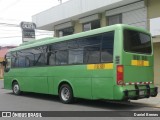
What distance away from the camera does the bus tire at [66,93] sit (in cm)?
1359

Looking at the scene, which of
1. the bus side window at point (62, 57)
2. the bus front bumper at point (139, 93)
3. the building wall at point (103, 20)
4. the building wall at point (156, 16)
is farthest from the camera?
the building wall at point (103, 20)

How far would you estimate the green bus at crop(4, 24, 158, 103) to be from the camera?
37.7 feet

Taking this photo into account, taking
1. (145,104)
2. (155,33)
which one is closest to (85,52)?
(145,104)

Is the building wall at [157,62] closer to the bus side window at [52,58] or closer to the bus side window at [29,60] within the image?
the bus side window at [52,58]

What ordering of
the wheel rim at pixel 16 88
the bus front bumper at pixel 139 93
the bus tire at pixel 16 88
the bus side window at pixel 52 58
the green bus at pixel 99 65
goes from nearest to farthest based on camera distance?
the bus front bumper at pixel 139 93
the green bus at pixel 99 65
the bus side window at pixel 52 58
the bus tire at pixel 16 88
the wheel rim at pixel 16 88

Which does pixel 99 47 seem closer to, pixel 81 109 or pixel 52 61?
pixel 81 109

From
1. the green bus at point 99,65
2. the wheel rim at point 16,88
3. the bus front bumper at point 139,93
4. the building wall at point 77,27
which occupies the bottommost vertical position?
the wheel rim at point 16,88

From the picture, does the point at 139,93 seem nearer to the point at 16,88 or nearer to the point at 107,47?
the point at 107,47

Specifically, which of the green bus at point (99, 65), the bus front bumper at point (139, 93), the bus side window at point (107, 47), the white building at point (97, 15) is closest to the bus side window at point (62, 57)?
the green bus at point (99, 65)

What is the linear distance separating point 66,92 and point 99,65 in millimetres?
2587

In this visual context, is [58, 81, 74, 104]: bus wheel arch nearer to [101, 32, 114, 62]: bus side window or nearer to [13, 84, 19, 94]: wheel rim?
[101, 32, 114, 62]: bus side window

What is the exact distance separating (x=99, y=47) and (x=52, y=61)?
3468 millimetres

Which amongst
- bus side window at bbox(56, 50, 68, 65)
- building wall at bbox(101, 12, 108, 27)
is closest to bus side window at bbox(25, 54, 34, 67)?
bus side window at bbox(56, 50, 68, 65)

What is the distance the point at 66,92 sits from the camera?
1396 cm
